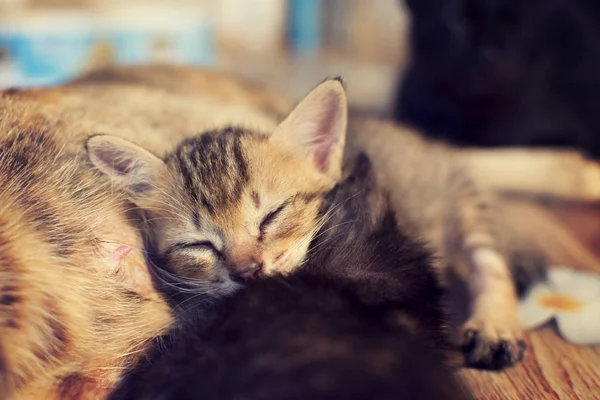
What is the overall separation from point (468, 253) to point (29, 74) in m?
2.32

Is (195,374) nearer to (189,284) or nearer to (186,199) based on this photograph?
(189,284)

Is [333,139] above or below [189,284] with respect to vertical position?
above

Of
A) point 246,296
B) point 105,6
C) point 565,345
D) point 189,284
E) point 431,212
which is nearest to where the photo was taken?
point 246,296

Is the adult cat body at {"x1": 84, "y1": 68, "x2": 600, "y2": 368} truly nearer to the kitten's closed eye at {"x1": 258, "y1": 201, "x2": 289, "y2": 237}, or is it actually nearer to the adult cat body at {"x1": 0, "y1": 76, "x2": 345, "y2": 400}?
the kitten's closed eye at {"x1": 258, "y1": 201, "x2": 289, "y2": 237}

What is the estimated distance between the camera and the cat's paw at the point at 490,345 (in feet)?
3.63

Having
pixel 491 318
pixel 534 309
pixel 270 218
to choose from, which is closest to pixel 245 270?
pixel 270 218

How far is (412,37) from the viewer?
253cm

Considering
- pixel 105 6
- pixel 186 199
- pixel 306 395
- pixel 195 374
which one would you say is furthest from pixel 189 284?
pixel 105 6

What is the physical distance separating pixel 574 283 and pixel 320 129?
2.55 feet

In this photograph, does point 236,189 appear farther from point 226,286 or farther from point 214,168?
point 226,286

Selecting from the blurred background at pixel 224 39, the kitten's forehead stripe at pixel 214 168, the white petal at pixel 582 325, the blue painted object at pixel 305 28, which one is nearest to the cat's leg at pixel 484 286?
the white petal at pixel 582 325

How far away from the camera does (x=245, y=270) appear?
100cm

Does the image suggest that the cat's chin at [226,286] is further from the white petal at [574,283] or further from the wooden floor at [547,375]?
the white petal at [574,283]

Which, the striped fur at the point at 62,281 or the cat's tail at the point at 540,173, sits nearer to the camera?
the striped fur at the point at 62,281
